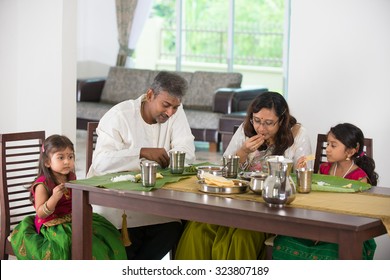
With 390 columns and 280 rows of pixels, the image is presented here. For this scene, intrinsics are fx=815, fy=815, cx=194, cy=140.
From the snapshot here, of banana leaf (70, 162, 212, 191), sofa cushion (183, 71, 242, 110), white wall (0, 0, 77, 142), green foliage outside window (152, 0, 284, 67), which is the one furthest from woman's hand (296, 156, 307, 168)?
green foliage outside window (152, 0, 284, 67)

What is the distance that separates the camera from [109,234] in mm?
3766

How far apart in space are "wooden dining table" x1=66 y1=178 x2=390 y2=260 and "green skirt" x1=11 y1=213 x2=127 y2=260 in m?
0.08

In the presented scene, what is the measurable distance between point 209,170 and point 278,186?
0.67m

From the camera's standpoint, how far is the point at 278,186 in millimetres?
3098

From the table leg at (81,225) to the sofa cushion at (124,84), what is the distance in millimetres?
6563

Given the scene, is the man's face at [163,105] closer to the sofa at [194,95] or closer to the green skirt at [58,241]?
the green skirt at [58,241]

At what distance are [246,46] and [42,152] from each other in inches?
352

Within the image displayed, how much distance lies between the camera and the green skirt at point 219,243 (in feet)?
12.0

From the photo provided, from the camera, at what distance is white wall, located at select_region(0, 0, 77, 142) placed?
208 inches

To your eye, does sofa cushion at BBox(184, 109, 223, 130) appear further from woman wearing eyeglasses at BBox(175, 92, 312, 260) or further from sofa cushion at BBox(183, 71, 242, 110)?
woman wearing eyeglasses at BBox(175, 92, 312, 260)

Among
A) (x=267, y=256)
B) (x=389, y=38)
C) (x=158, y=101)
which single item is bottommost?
(x=267, y=256)

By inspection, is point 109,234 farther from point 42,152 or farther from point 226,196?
point 226,196

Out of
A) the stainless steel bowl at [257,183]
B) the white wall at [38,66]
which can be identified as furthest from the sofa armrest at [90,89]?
the stainless steel bowl at [257,183]

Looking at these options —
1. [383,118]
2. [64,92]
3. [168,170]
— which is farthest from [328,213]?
[64,92]
